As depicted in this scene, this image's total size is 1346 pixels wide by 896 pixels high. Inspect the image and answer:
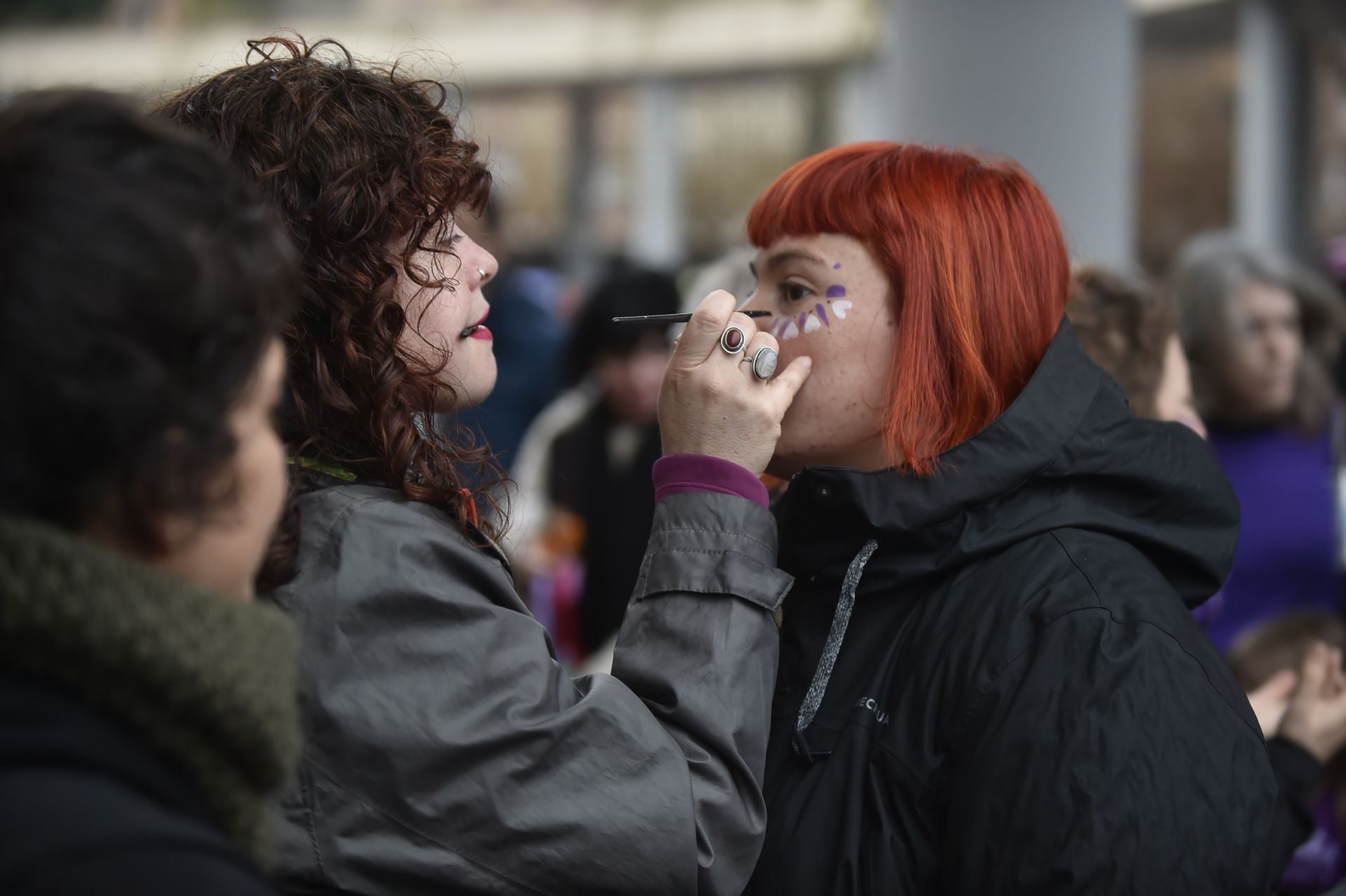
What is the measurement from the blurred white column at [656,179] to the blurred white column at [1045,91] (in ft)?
21.9

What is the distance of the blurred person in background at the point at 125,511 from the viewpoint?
0.86m

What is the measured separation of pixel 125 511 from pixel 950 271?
1184 mm

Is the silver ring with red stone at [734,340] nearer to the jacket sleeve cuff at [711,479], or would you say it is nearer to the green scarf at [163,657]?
the jacket sleeve cuff at [711,479]

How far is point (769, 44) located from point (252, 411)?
9666mm

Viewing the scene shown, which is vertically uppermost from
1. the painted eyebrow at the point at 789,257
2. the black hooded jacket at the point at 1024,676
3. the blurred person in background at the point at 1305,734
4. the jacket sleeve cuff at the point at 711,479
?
the painted eyebrow at the point at 789,257

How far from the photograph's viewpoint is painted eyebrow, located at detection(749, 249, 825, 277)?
185 centimetres

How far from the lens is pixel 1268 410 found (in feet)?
12.0

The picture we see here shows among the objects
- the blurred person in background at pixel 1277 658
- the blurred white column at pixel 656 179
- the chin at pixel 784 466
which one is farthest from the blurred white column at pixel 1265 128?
the chin at pixel 784 466

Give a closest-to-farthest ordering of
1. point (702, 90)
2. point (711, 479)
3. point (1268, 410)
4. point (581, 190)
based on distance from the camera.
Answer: point (711, 479) < point (1268, 410) < point (702, 90) < point (581, 190)

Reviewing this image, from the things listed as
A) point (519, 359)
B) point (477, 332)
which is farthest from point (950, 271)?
point (519, 359)

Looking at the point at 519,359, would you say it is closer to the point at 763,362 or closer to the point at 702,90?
the point at 763,362

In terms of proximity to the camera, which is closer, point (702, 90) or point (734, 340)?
point (734, 340)

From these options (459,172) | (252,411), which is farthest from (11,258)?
(459,172)

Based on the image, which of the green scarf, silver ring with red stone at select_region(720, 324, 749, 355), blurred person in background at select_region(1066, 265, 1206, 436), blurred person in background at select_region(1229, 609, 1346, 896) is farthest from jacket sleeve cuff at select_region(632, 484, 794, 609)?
blurred person in background at select_region(1066, 265, 1206, 436)
